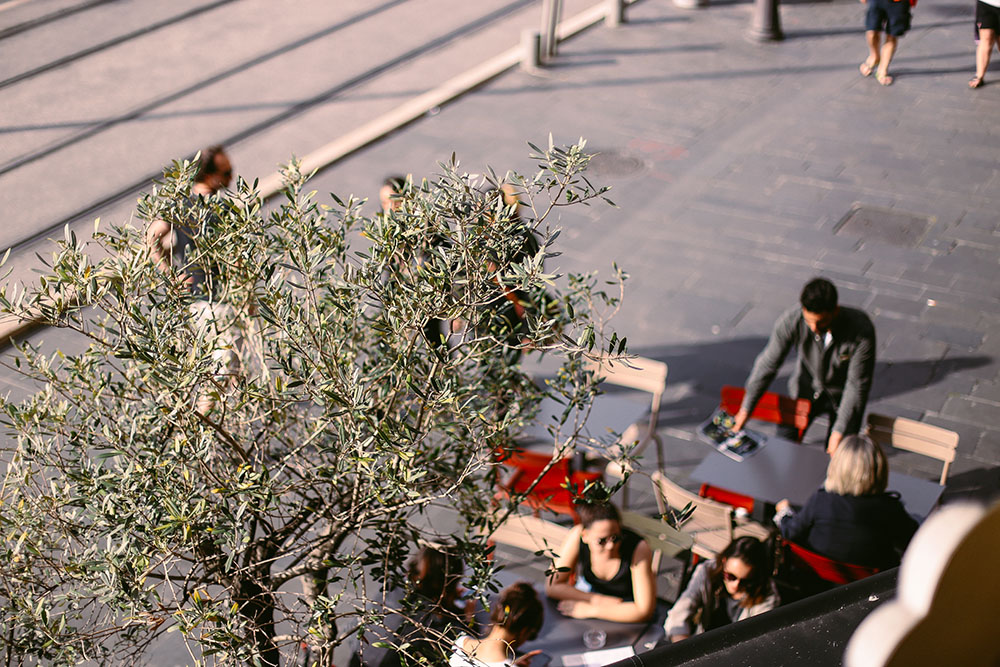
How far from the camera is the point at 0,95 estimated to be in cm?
1177

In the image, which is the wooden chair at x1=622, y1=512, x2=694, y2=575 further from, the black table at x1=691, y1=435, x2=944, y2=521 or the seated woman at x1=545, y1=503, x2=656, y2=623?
the black table at x1=691, y1=435, x2=944, y2=521

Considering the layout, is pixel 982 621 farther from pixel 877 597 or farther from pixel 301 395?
pixel 301 395

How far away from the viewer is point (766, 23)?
45.6ft

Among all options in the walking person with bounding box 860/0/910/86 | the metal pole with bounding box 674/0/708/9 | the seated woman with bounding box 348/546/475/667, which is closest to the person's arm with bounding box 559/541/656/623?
the seated woman with bounding box 348/546/475/667

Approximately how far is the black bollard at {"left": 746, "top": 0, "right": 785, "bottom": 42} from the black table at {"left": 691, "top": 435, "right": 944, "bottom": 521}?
909cm

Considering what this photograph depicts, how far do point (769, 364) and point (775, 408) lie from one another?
390 mm

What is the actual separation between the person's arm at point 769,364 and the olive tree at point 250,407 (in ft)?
9.83

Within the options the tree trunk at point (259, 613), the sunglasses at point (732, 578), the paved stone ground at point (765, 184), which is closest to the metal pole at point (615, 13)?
the paved stone ground at point (765, 184)

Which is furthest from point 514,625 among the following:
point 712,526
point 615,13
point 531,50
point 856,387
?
point 615,13

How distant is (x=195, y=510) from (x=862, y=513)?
384cm

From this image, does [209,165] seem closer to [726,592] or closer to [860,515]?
[726,592]

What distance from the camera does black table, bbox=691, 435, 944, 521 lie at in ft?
19.7

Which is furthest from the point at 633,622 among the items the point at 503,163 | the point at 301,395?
the point at 503,163

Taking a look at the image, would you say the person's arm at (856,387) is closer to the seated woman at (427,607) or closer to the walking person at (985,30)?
the seated woman at (427,607)
